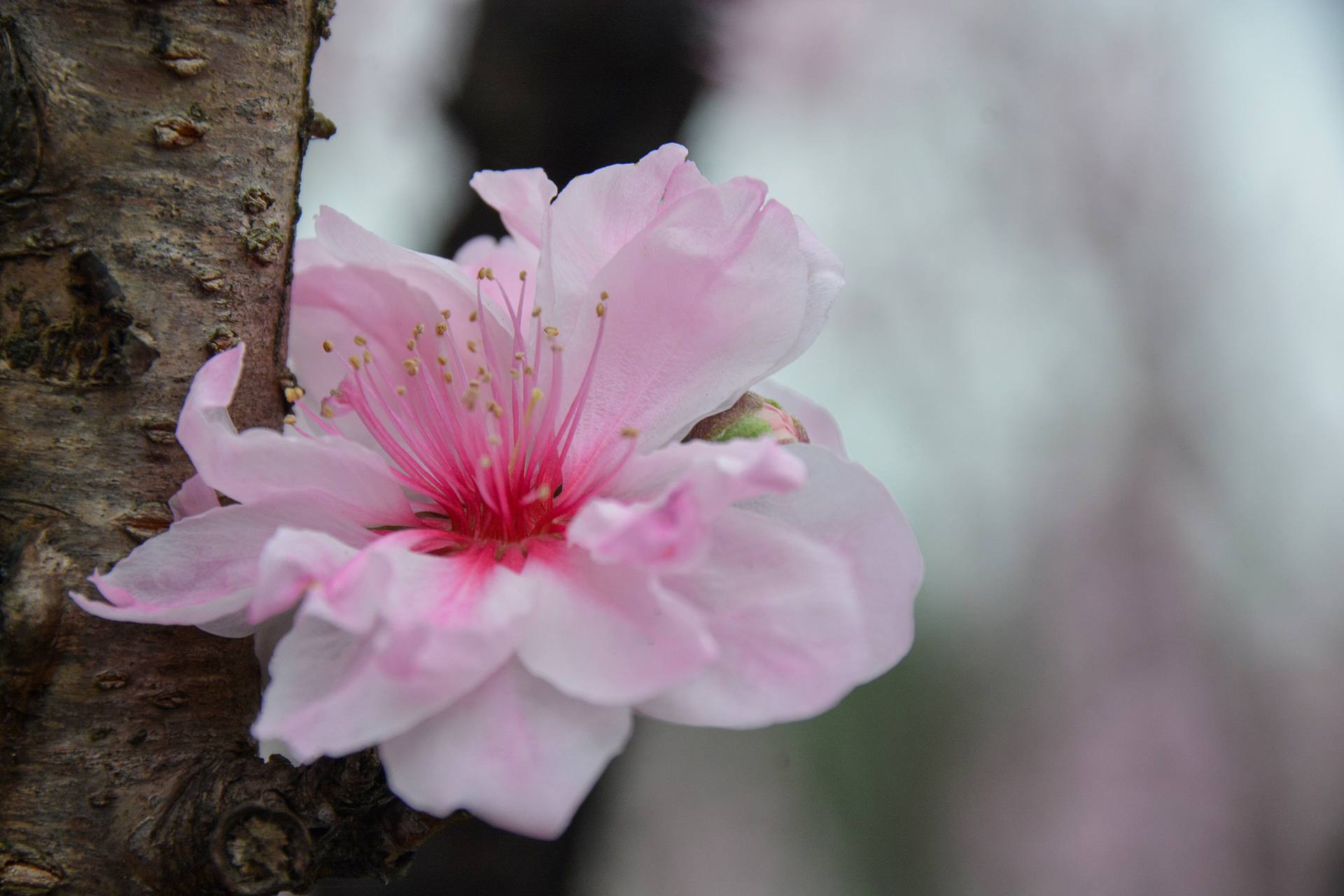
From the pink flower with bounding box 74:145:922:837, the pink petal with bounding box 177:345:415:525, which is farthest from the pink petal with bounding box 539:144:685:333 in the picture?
the pink petal with bounding box 177:345:415:525

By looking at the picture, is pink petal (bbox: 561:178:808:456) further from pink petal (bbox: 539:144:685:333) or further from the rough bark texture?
the rough bark texture

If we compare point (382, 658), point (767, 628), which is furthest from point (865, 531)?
point (382, 658)

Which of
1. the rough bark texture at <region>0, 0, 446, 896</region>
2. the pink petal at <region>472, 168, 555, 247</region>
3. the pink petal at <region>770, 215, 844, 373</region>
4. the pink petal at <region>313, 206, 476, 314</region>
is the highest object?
the pink petal at <region>770, 215, 844, 373</region>

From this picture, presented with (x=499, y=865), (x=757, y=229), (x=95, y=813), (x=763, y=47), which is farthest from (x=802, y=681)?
(x=763, y=47)

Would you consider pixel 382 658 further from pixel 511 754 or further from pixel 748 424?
pixel 748 424

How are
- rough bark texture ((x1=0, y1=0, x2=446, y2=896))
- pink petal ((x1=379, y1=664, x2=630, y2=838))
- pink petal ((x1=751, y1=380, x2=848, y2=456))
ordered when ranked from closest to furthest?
pink petal ((x1=379, y1=664, x2=630, y2=838)), rough bark texture ((x1=0, y1=0, x2=446, y2=896)), pink petal ((x1=751, y1=380, x2=848, y2=456))

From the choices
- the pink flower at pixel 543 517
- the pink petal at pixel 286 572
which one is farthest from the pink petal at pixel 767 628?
the pink petal at pixel 286 572

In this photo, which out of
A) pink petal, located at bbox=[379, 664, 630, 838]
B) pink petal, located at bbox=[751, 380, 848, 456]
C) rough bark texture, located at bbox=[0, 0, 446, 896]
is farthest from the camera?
pink petal, located at bbox=[751, 380, 848, 456]

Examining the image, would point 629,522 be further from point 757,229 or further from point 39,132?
point 39,132

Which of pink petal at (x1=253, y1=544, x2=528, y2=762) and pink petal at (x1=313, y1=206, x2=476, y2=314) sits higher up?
pink petal at (x1=313, y1=206, x2=476, y2=314)
